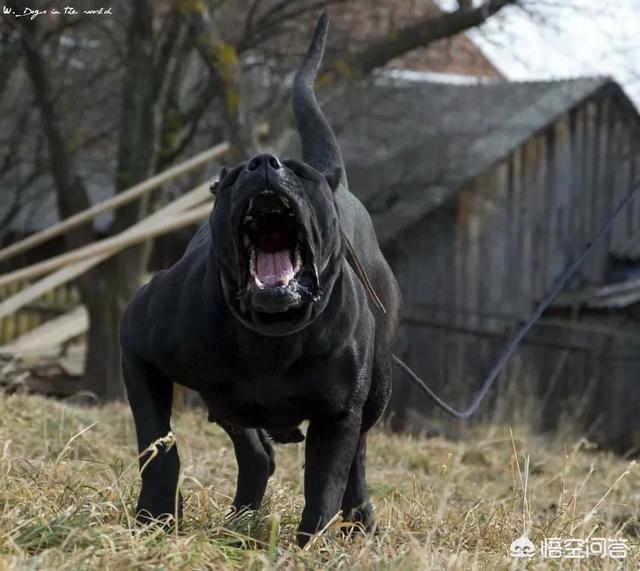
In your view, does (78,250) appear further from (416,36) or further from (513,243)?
(513,243)

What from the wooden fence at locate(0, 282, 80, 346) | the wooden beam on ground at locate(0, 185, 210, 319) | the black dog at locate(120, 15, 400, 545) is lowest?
the wooden fence at locate(0, 282, 80, 346)

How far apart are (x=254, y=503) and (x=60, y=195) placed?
9.00 meters

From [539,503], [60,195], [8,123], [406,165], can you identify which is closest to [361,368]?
[539,503]

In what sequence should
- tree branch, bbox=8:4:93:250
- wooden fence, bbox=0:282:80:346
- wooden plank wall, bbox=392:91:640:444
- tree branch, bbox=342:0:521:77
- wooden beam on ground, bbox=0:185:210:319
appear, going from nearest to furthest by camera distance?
wooden beam on ground, bbox=0:185:210:319, tree branch, bbox=8:4:93:250, tree branch, bbox=342:0:521:77, wooden plank wall, bbox=392:91:640:444, wooden fence, bbox=0:282:80:346

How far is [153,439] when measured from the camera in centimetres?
384

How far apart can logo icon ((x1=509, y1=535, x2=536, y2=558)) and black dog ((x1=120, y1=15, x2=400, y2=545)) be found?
49cm

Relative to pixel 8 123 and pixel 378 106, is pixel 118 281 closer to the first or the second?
pixel 8 123

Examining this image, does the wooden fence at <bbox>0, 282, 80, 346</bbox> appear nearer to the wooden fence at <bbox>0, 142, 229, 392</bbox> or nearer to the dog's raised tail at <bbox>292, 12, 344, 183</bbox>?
the wooden fence at <bbox>0, 142, 229, 392</bbox>

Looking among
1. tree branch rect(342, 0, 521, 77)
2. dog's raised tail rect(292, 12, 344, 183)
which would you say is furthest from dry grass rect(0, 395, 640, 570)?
→ tree branch rect(342, 0, 521, 77)

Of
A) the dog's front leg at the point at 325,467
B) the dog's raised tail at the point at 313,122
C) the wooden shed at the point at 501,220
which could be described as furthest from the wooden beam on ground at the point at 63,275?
the wooden shed at the point at 501,220

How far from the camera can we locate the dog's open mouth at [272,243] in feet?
11.6

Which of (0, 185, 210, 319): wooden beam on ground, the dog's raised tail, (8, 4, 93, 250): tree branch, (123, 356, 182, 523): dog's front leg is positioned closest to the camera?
(123, 356, 182, 523): dog's front leg

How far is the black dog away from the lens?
11.6 feet

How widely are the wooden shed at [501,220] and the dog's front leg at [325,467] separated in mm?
10384
